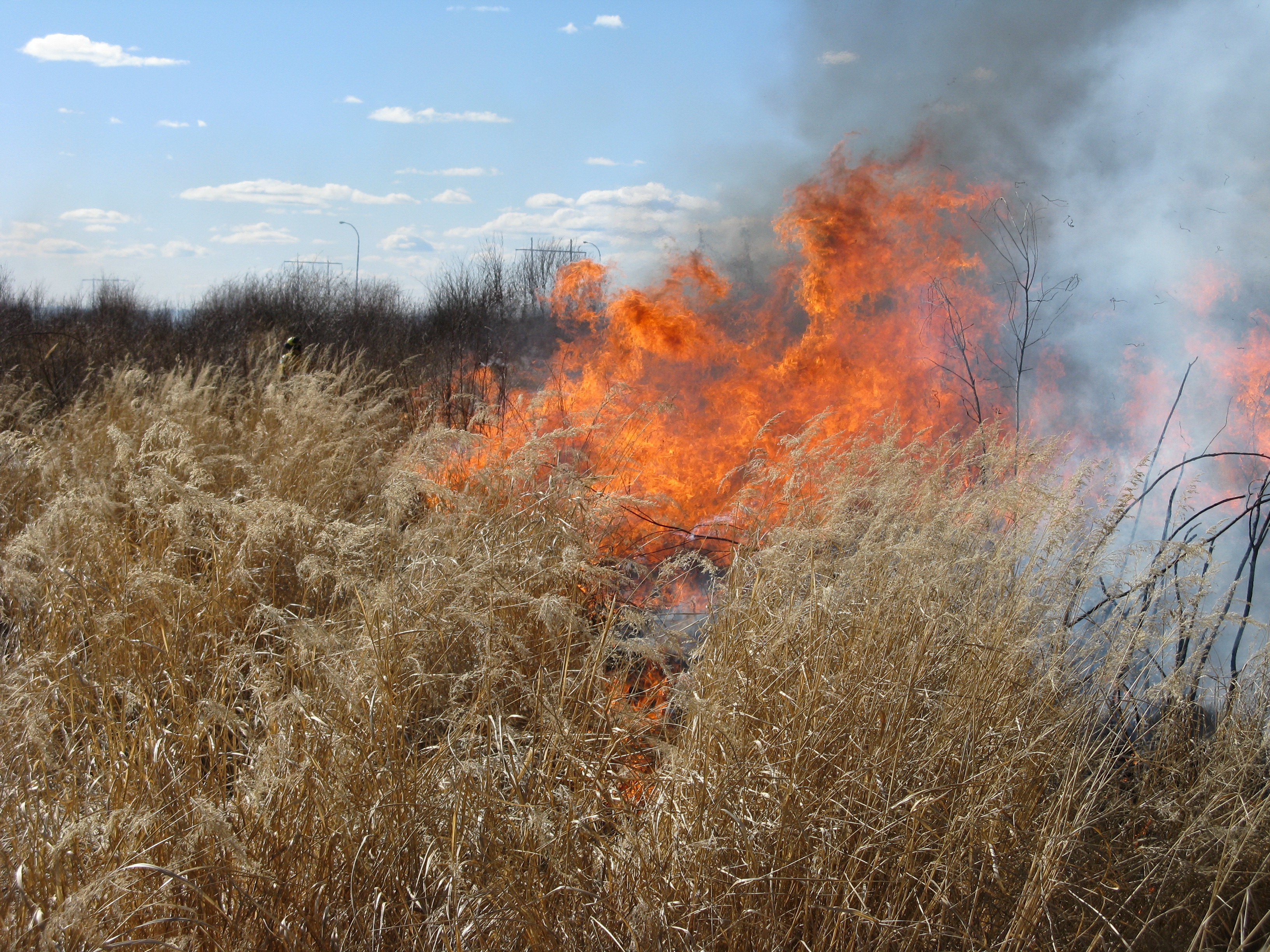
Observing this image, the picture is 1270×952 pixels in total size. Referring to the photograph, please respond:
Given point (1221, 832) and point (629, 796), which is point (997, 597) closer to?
point (1221, 832)

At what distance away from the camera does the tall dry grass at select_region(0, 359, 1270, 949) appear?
1.96 m

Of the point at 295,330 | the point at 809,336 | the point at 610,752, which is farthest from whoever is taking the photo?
the point at 295,330

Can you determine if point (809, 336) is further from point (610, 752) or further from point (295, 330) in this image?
point (295, 330)

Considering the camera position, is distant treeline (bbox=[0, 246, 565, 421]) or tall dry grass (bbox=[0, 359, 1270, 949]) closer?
tall dry grass (bbox=[0, 359, 1270, 949])

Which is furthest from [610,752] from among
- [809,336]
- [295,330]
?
[295,330]

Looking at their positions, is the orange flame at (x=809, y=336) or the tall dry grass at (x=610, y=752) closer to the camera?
the tall dry grass at (x=610, y=752)

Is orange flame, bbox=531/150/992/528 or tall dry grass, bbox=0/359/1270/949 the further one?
orange flame, bbox=531/150/992/528

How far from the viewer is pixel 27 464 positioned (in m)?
5.31

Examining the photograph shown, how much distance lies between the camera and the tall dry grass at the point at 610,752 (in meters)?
1.96

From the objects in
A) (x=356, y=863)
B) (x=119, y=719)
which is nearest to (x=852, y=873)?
(x=356, y=863)

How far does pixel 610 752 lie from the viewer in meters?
2.59

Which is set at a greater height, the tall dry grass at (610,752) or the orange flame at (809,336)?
the orange flame at (809,336)

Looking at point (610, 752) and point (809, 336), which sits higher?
point (809, 336)

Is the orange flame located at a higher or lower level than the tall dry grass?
higher
